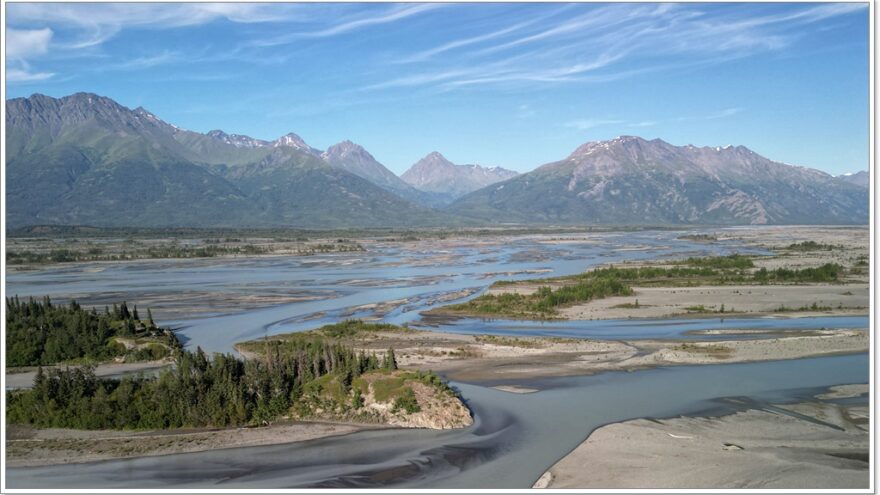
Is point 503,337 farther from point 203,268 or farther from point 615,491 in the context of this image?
point 203,268

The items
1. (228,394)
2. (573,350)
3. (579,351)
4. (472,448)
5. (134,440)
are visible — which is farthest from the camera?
(573,350)

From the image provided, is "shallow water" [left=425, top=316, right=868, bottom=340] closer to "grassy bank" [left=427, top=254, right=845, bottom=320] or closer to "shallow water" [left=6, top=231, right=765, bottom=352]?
"shallow water" [left=6, top=231, right=765, bottom=352]

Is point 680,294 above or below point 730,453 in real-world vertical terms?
above

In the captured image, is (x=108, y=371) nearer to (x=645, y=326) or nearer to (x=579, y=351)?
(x=579, y=351)

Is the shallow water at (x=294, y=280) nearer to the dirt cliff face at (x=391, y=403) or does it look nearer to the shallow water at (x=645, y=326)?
the shallow water at (x=645, y=326)

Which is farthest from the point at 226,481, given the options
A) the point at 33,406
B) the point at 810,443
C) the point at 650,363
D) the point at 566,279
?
the point at 566,279

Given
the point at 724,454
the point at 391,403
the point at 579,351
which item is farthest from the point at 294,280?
the point at 724,454

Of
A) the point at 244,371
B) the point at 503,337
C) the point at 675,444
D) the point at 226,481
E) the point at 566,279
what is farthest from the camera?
the point at 566,279

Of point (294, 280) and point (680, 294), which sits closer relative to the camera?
point (680, 294)
